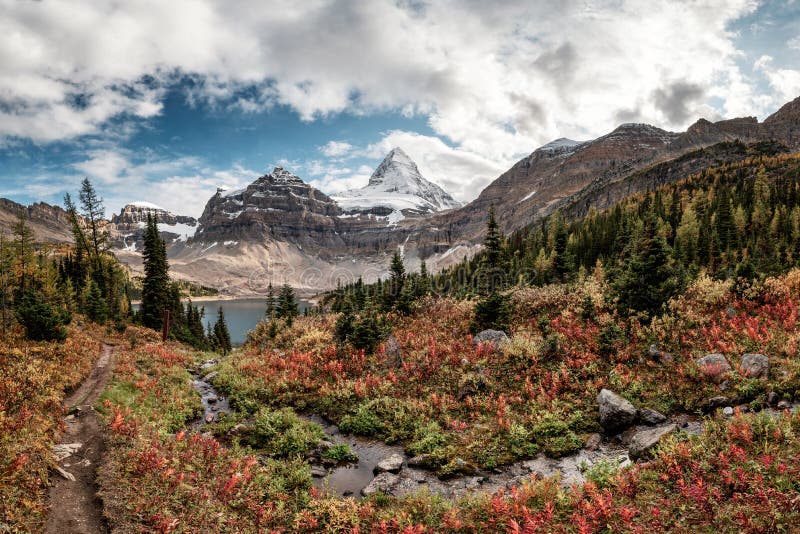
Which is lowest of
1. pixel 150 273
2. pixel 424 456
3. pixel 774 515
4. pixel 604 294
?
pixel 424 456

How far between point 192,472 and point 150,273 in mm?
41261

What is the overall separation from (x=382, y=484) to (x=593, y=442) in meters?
7.64

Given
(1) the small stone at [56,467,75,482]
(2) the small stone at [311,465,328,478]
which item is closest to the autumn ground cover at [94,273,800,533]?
(2) the small stone at [311,465,328,478]

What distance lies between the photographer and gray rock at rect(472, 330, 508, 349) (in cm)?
2014

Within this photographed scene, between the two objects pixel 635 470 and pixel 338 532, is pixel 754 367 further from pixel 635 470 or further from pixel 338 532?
pixel 338 532

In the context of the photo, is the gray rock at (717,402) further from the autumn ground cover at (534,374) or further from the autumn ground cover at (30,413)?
the autumn ground cover at (30,413)

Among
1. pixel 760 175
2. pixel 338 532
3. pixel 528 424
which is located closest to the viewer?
pixel 338 532

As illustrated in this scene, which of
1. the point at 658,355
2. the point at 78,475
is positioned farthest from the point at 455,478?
the point at 78,475

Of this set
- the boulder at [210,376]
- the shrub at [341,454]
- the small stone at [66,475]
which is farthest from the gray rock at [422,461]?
the boulder at [210,376]

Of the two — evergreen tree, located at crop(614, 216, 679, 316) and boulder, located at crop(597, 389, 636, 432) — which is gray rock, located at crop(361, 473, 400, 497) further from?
evergreen tree, located at crop(614, 216, 679, 316)

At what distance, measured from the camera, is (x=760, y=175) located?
103125 millimetres

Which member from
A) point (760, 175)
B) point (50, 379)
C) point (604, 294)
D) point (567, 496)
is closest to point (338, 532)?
point (567, 496)

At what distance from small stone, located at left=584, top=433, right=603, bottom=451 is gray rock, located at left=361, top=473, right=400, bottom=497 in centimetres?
685

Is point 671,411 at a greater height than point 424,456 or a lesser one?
greater
